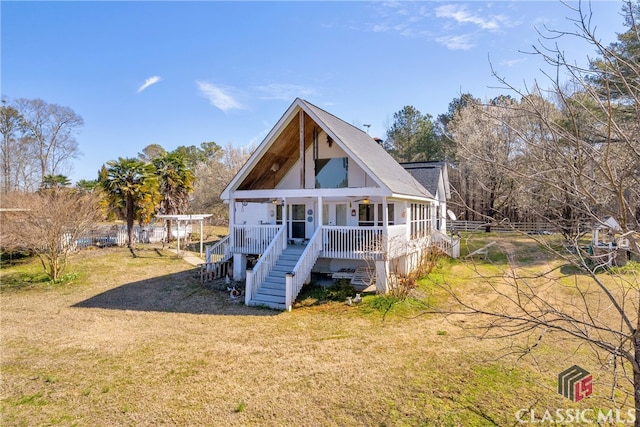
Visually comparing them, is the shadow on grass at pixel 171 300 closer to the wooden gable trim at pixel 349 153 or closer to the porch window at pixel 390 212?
the wooden gable trim at pixel 349 153

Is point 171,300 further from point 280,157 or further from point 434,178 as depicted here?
point 434,178

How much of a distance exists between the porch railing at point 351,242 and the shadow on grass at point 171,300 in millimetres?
3420

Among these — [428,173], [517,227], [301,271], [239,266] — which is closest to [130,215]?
[239,266]

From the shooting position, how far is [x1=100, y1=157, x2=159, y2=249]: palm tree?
2339 centimetres

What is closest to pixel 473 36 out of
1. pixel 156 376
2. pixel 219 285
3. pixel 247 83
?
pixel 156 376

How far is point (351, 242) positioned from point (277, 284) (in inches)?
127

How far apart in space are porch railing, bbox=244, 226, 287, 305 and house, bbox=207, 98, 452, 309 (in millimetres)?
36

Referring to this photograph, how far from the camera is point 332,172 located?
1513 centimetres

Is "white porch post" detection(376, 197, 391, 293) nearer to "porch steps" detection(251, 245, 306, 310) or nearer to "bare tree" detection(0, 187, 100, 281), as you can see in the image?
"porch steps" detection(251, 245, 306, 310)

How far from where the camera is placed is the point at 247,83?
66.5 ft

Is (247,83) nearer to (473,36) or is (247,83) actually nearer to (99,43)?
(99,43)

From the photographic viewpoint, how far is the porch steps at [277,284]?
11570 mm

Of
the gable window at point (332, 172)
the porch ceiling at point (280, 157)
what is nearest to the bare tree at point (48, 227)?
the porch ceiling at point (280, 157)

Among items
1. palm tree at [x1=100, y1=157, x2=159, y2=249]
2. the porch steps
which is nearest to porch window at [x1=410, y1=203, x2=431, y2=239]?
the porch steps
